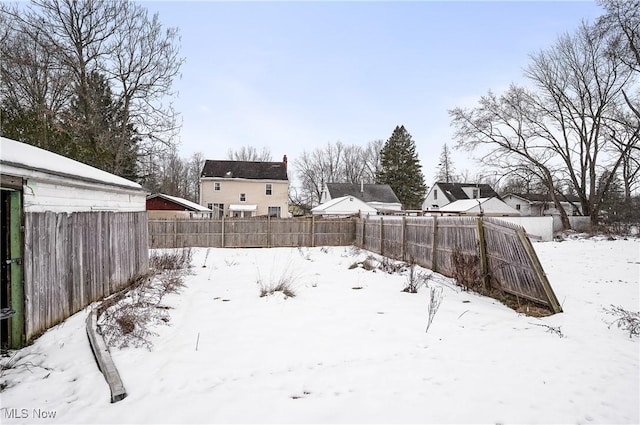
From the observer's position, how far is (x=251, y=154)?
54.3 meters

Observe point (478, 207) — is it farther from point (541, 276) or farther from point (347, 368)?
point (347, 368)

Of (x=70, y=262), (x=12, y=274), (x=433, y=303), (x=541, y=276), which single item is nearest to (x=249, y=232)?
(x=70, y=262)

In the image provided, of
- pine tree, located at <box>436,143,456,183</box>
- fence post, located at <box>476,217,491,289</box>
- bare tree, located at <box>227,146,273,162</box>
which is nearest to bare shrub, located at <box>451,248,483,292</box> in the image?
fence post, located at <box>476,217,491,289</box>

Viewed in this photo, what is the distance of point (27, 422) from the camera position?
97.0 inches

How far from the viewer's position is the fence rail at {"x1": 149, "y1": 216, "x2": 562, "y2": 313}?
18.2 feet

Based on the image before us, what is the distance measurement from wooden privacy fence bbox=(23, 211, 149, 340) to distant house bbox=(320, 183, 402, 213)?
29.0 m

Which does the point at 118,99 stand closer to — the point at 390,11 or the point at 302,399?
the point at 390,11

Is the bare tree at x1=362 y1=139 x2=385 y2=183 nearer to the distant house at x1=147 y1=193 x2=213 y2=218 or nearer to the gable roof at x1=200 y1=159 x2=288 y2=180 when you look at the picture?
the gable roof at x1=200 y1=159 x2=288 y2=180

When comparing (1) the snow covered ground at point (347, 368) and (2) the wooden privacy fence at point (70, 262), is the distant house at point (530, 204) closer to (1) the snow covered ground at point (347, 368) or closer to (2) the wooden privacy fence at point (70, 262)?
(1) the snow covered ground at point (347, 368)

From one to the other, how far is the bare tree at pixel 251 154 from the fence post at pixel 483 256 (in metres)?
49.7

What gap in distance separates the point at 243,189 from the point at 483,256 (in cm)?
2765

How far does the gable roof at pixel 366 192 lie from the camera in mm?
35156

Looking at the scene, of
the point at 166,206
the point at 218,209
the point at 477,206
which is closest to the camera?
the point at 166,206

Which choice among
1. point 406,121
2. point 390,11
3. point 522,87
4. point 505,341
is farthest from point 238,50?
point 406,121
